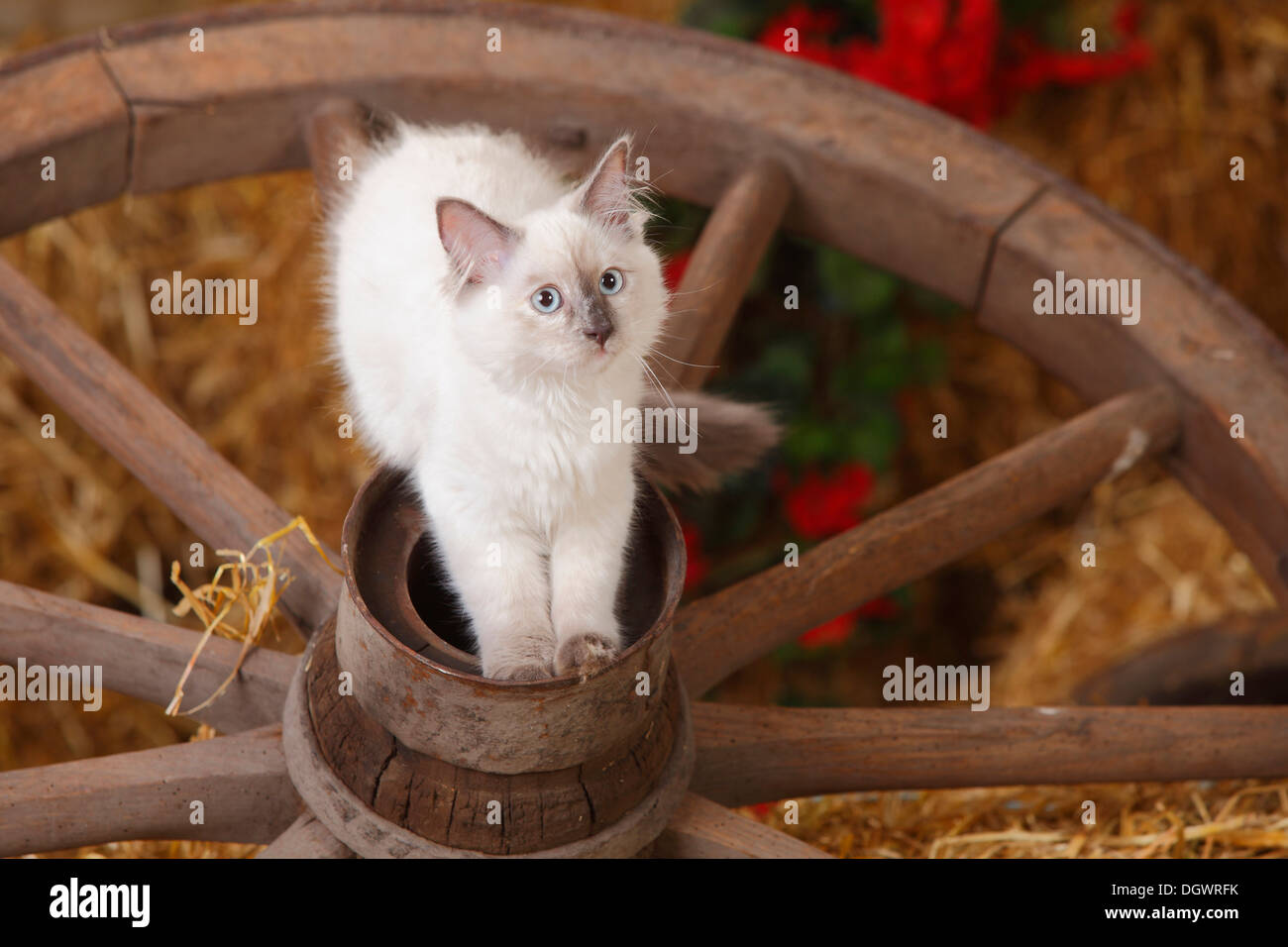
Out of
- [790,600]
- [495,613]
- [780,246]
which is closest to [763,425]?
[790,600]

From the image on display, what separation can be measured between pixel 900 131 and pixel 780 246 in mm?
760

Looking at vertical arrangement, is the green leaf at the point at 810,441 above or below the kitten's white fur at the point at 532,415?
above

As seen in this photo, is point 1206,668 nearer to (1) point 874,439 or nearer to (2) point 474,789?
(1) point 874,439

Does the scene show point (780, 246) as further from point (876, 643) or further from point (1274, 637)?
point (1274, 637)

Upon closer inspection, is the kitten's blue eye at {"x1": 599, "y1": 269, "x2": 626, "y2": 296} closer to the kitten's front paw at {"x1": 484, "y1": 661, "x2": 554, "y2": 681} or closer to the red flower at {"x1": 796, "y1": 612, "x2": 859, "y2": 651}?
the kitten's front paw at {"x1": 484, "y1": 661, "x2": 554, "y2": 681}

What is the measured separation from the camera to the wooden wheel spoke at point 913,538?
1452mm

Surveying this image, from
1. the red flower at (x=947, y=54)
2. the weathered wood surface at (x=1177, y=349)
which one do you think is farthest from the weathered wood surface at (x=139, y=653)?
the red flower at (x=947, y=54)

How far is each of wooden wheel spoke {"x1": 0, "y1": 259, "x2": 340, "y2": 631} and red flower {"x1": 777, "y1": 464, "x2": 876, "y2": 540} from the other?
52.5 inches

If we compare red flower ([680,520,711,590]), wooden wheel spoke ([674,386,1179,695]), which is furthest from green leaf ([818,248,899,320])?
wooden wheel spoke ([674,386,1179,695])

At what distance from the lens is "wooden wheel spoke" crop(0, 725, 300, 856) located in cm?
122

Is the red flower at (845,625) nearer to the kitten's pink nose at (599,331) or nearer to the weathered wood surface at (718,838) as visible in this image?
the weathered wood surface at (718,838)

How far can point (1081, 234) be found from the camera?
1.71 meters

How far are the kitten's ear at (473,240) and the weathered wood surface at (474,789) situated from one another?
44cm

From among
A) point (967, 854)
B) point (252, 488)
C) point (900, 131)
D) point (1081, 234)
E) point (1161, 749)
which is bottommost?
point (967, 854)
